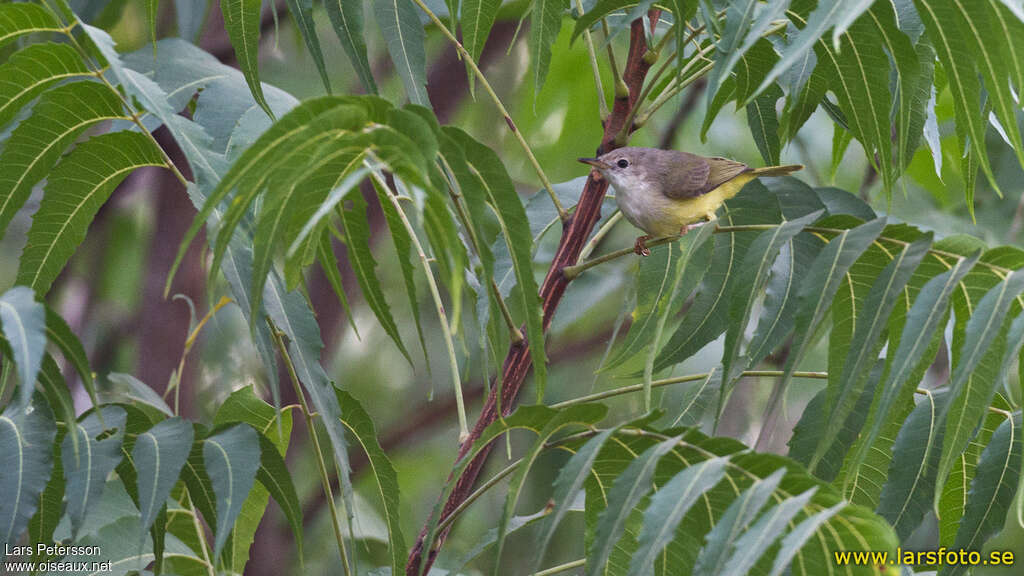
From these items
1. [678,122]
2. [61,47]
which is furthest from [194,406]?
[61,47]

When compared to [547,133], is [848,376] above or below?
above

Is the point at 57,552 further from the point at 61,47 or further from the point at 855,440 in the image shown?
the point at 855,440

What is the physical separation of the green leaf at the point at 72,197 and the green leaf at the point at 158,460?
0.33m

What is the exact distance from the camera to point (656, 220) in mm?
2570

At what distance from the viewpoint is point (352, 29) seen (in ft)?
5.21

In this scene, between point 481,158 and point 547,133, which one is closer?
point 481,158

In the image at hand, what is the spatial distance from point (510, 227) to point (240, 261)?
0.40 meters

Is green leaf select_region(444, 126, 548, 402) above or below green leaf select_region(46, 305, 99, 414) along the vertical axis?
above

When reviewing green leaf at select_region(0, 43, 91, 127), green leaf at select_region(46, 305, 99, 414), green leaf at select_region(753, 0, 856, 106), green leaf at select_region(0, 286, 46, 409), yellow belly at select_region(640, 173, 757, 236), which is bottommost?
yellow belly at select_region(640, 173, 757, 236)

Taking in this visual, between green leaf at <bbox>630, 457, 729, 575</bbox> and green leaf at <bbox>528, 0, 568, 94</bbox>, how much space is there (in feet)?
2.33

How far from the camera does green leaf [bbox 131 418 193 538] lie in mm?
1306

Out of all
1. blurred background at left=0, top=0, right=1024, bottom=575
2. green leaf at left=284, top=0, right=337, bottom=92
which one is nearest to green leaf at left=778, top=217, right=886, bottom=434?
green leaf at left=284, top=0, right=337, bottom=92

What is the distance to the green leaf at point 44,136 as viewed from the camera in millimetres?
1458

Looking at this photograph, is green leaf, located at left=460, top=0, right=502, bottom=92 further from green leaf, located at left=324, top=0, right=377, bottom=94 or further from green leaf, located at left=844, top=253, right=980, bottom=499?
green leaf, located at left=844, top=253, right=980, bottom=499
